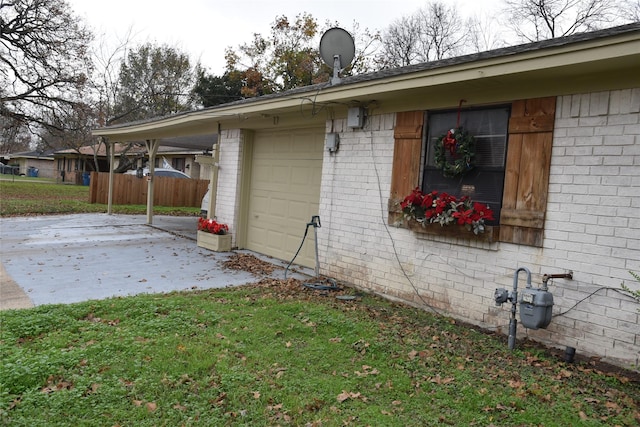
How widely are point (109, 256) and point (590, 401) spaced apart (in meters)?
7.23

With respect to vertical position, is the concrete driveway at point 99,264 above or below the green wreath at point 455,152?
below

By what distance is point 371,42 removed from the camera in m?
27.3

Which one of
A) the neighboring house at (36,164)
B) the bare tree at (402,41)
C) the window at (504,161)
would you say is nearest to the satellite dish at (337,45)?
the window at (504,161)

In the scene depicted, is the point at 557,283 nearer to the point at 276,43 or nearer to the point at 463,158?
the point at 463,158

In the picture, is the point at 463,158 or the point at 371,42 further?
the point at 371,42

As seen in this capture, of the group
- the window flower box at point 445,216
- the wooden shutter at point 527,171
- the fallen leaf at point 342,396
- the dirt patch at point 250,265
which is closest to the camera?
the fallen leaf at point 342,396

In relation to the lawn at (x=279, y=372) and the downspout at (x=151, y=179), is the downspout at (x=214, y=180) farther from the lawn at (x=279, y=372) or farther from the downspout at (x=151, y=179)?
the lawn at (x=279, y=372)

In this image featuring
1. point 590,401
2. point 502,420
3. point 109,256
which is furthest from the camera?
point 109,256

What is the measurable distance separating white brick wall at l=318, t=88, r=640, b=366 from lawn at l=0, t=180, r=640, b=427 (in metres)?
0.28

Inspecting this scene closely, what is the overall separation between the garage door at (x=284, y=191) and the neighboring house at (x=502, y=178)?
4.5 inches

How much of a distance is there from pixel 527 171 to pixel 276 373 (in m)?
3.03

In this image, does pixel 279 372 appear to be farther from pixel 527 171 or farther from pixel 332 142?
pixel 332 142

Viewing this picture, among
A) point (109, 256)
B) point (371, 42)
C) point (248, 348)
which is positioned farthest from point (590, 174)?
point (371, 42)

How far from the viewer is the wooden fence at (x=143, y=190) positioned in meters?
18.2
